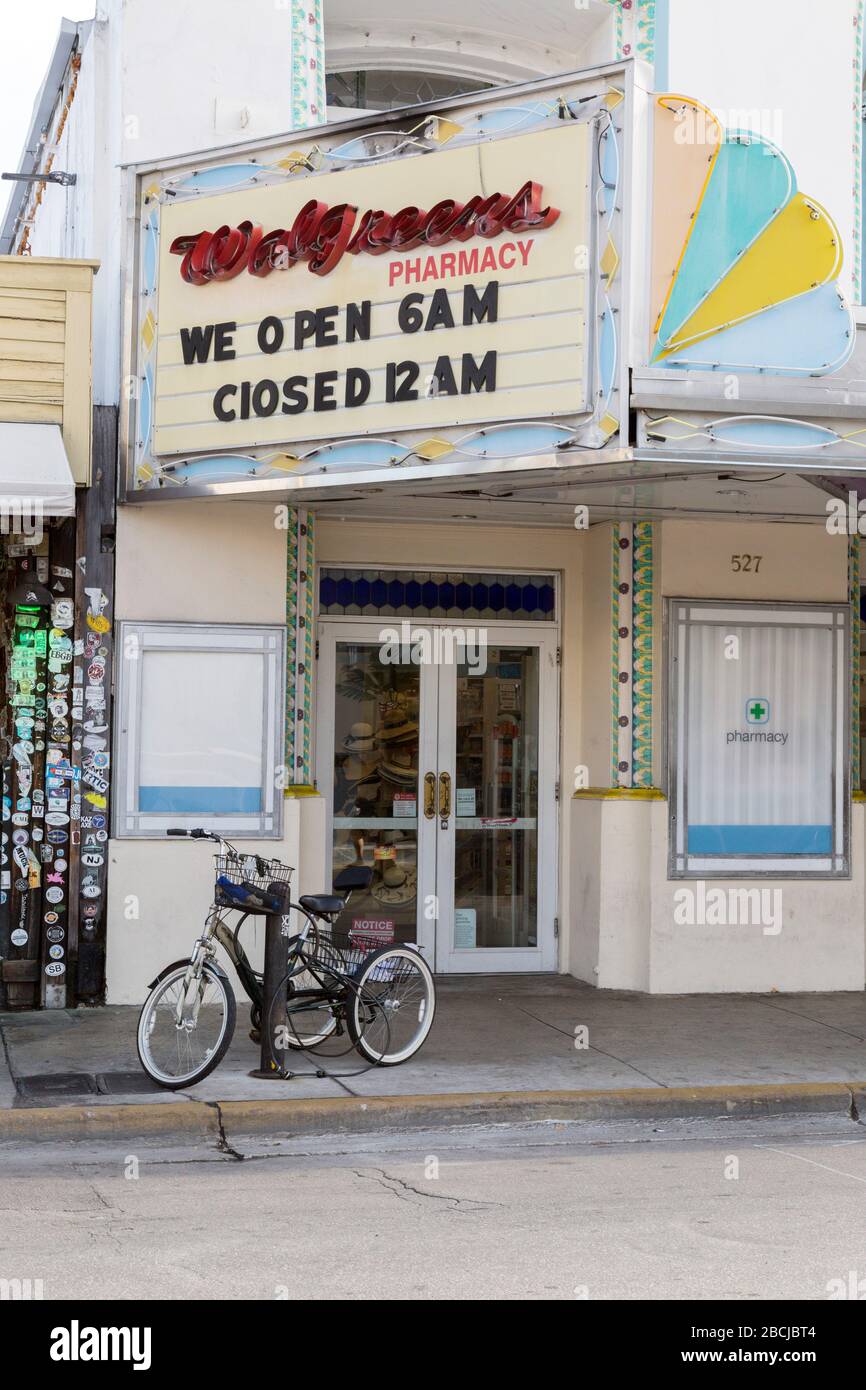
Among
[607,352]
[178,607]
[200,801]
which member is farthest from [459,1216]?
[178,607]

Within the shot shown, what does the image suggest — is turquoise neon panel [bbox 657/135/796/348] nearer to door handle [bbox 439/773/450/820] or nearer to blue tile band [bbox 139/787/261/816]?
blue tile band [bbox 139/787/261/816]

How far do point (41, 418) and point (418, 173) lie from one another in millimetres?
3010

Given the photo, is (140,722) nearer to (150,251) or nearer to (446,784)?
(446,784)

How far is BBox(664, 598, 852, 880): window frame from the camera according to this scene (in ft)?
37.4

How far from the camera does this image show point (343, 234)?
9609 millimetres

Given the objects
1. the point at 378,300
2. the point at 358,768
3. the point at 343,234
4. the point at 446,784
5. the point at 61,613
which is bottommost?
the point at 446,784

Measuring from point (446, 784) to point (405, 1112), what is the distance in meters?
4.27

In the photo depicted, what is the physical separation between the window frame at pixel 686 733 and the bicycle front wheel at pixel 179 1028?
4.24 meters

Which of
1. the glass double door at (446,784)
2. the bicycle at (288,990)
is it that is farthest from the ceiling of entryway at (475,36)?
the bicycle at (288,990)

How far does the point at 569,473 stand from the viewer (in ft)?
29.8

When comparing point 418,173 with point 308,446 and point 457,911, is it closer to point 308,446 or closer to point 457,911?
point 308,446

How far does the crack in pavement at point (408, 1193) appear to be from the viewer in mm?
6578

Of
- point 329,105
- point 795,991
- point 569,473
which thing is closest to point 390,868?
point 795,991

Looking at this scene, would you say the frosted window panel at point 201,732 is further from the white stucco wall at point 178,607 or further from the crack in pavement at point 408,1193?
the crack in pavement at point 408,1193
